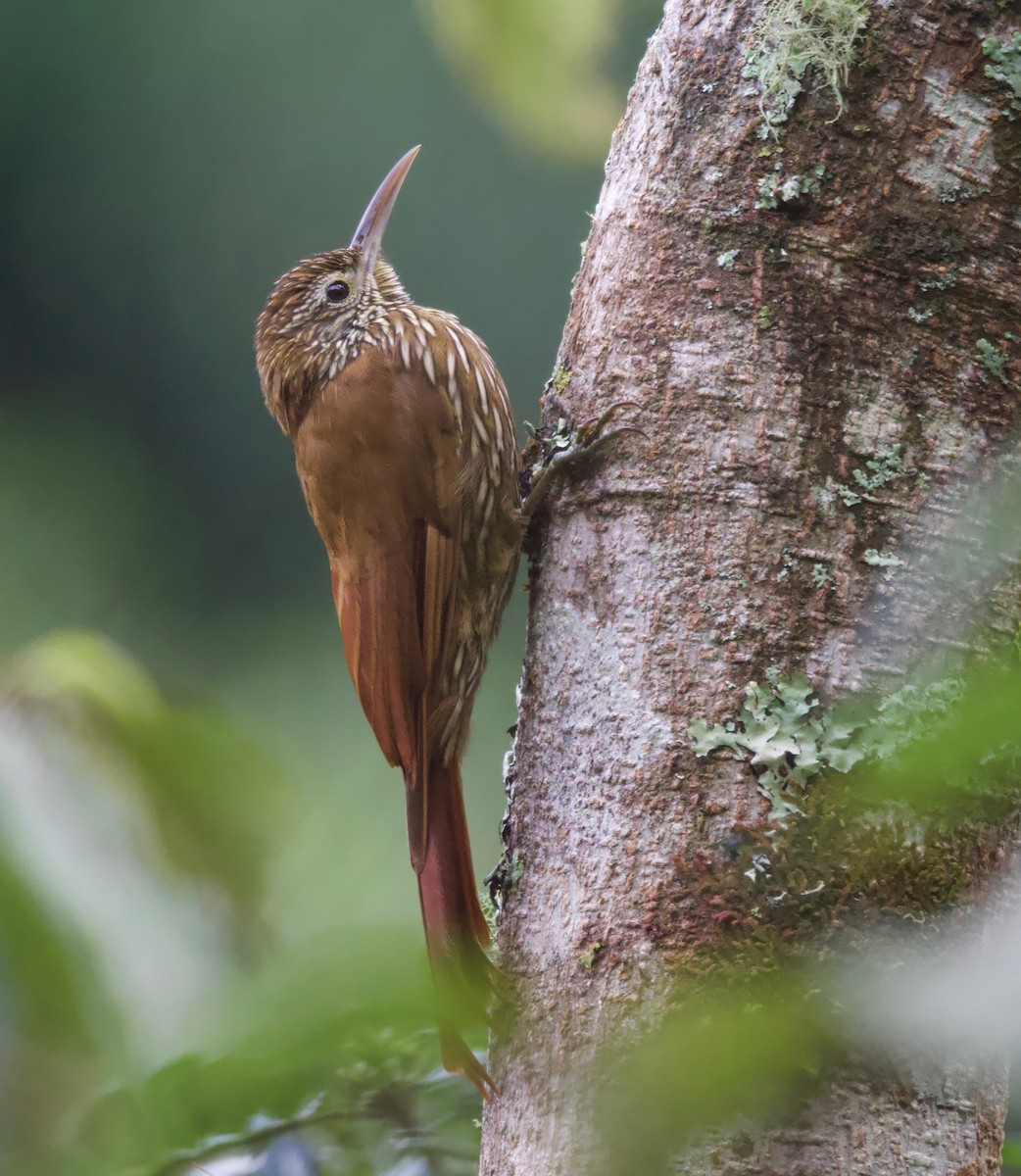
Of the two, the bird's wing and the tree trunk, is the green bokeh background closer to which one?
the bird's wing

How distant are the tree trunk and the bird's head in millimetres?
906

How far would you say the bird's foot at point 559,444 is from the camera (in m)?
1.50

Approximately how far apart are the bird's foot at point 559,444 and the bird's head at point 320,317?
Result: 0.61 m

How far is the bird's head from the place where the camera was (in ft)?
7.52

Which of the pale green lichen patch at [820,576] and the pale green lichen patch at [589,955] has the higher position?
the pale green lichen patch at [820,576]

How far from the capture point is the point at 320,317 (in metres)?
2.39

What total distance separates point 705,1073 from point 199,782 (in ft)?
0.52

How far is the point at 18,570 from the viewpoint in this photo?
0.82 meters

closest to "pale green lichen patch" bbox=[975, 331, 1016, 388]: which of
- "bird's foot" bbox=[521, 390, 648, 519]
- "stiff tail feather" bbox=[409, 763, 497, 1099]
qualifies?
"bird's foot" bbox=[521, 390, 648, 519]

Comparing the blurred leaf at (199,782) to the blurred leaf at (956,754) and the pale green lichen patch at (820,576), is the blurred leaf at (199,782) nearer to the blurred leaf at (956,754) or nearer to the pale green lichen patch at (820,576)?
the blurred leaf at (956,754)

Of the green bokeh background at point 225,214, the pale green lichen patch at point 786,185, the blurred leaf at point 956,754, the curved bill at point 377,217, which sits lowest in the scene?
the blurred leaf at point 956,754

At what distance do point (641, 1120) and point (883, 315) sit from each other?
115 cm

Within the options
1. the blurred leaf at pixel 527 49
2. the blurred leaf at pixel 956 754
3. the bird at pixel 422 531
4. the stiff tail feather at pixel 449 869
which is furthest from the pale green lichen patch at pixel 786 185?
the blurred leaf at pixel 956 754

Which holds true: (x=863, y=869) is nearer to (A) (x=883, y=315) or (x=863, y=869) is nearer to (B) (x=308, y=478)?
(A) (x=883, y=315)
